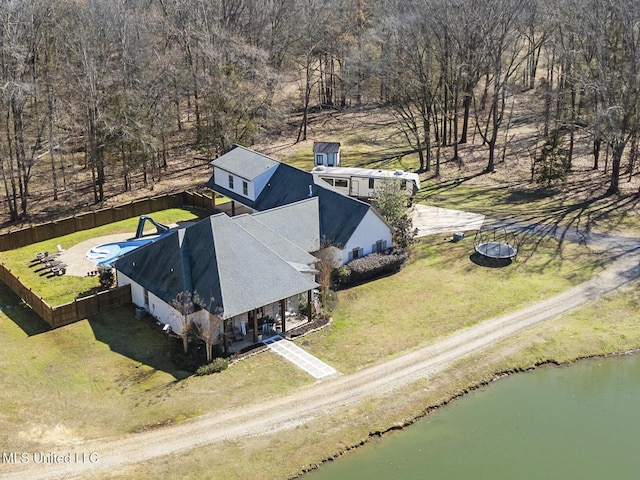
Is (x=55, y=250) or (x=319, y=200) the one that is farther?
(x=55, y=250)

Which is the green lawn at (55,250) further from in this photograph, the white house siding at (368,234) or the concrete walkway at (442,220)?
the concrete walkway at (442,220)

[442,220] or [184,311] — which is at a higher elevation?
[184,311]

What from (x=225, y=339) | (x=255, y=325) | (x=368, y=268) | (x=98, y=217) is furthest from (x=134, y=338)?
(x=98, y=217)

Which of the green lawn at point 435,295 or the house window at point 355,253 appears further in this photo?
the house window at point 355,253

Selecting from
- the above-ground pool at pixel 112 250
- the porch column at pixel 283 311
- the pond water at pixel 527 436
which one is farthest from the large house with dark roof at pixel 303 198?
the pond water at pixel 527 436

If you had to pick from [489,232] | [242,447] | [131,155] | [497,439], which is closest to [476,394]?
[497,439]

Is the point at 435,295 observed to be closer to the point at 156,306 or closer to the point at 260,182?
the point at 156,306
